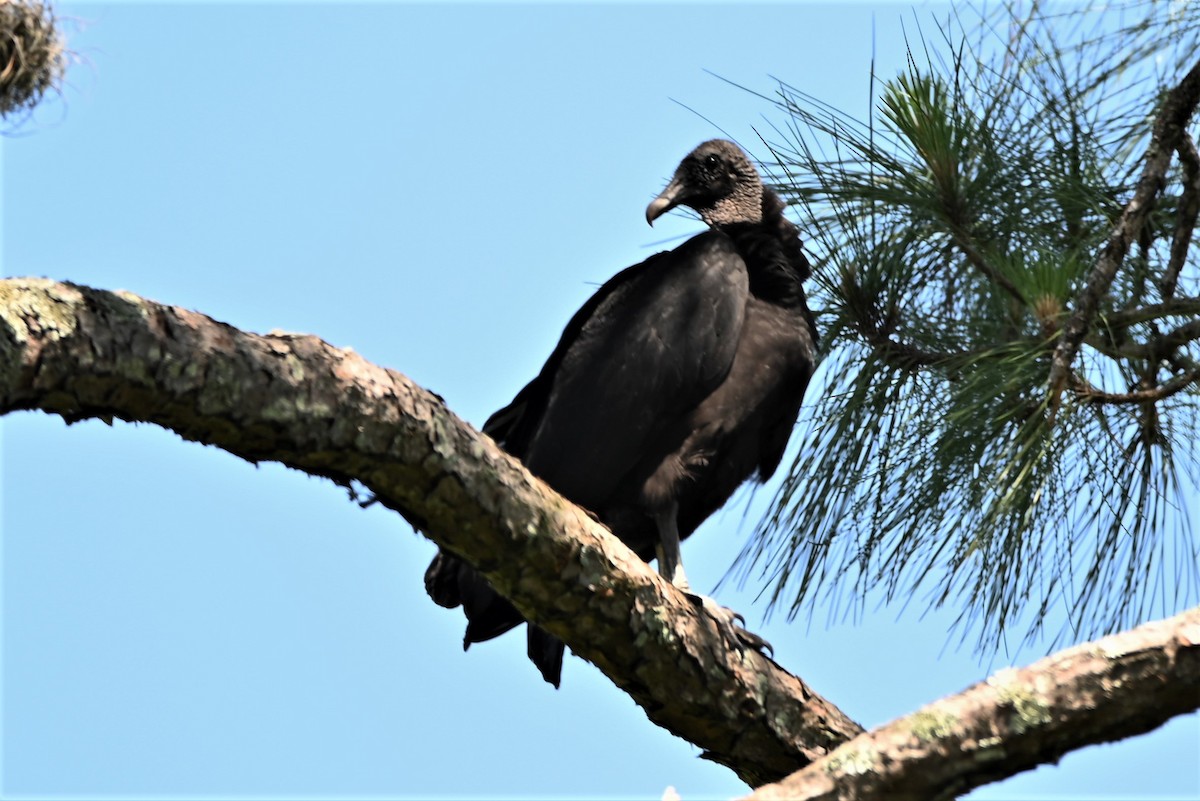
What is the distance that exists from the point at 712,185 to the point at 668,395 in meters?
0.92

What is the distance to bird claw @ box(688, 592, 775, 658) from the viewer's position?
245cm

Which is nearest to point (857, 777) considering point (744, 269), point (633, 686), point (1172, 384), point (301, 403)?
point (633, 686)

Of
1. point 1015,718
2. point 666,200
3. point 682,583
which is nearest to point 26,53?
point 666,200

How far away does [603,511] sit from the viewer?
3170 millimetres

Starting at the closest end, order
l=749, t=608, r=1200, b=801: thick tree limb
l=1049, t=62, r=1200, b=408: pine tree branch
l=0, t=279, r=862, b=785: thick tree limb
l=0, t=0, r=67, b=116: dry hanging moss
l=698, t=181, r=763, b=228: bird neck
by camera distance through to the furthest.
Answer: l=0, t=279, r=862, b=785: thick tree limb < l=749, t=608, r=1200, b=801: thick tree limb < l=1049, t=62, r=1200, b=408: pine tree branch < l=698, t=181, r=763, b=228: bird neck < l=0, t=0, r=67, b=116: dry hanging moss

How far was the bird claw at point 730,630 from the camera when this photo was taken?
245cm

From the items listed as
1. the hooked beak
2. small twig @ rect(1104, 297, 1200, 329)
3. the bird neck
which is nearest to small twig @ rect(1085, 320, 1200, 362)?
small twig @ rect(1104, 297, 1200, 329)

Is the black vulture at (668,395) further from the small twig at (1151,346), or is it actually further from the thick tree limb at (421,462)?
the small twig at (1151,346)

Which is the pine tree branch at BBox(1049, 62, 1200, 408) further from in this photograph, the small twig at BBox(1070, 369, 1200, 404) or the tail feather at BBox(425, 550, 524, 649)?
the tail feather at BBox(425, 550, 524, 649)

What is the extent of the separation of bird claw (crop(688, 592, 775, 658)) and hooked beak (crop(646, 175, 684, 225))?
138 centimetres

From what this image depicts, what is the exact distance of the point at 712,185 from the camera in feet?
12.5

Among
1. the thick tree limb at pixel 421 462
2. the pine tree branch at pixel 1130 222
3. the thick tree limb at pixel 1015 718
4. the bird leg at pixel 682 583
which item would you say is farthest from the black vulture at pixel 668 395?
the thick tree limb at pixel 1015 718

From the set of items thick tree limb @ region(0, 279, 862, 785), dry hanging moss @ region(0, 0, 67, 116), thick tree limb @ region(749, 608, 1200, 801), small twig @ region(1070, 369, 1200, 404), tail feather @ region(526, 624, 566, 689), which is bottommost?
thick tree limb @ region(749, 608, 1200, 801)

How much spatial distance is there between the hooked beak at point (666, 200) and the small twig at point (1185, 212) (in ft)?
4.87
